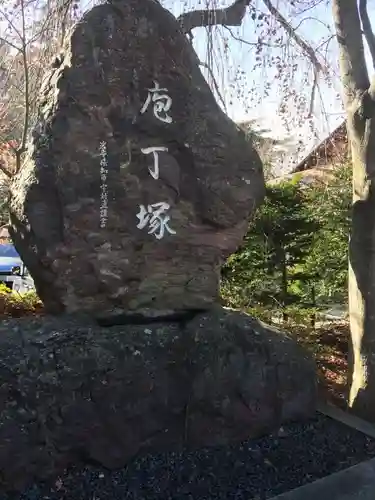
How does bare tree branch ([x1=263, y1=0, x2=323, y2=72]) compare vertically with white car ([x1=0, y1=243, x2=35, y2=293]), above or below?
above

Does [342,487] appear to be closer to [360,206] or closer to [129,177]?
[360,206]

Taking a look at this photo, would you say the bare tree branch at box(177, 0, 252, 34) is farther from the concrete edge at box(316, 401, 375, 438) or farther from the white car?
the white car

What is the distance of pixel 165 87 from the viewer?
3332mm

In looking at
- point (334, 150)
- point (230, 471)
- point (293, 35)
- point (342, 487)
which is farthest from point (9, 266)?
point (342, 487)

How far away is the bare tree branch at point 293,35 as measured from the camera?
456 cm

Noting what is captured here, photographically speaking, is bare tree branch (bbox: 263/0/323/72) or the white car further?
the white car

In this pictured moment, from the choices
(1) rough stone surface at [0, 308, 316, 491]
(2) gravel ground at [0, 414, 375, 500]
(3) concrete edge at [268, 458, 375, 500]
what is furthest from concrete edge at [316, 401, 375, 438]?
(3) concrete edge at [268, 458, 375, 500]

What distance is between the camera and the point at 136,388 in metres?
3.00

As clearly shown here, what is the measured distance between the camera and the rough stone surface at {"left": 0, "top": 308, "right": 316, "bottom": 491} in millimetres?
2746

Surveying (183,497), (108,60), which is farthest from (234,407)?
(108,60)

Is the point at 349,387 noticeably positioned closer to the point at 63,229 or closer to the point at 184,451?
the point at 184,451

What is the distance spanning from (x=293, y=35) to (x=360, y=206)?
171 cm

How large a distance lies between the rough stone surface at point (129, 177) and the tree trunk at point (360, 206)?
89cm

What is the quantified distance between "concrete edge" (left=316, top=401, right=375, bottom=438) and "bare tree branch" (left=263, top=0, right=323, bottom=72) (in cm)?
282
